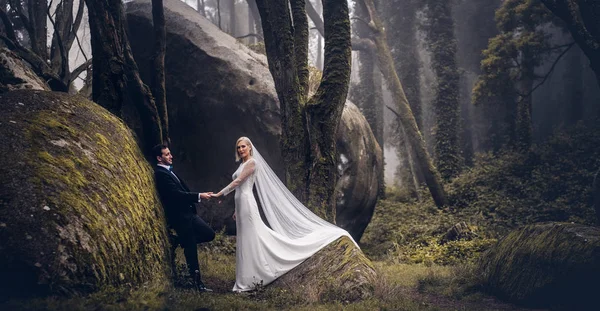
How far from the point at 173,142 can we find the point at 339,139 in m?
4.44

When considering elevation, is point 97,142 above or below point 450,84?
below

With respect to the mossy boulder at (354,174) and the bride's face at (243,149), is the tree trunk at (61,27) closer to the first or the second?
the bride's face at (243,149)

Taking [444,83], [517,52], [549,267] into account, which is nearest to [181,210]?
[549,267]

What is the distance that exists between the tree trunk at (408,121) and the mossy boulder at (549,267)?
8.43 meters

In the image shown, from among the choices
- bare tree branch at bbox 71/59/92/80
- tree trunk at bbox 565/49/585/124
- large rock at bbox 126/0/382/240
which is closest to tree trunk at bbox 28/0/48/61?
bare tree branch at bbox 71/59/92/80

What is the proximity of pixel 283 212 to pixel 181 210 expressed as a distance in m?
1.78

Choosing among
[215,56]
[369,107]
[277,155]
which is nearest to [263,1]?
[215,56]

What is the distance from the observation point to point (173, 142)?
43.7 feet

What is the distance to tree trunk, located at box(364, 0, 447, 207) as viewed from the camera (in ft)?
58.0

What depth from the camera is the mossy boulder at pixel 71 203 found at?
17.6 ft

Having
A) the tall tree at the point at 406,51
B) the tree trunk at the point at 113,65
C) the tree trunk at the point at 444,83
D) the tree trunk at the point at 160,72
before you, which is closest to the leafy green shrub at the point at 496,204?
the tree trunk at the point at 444,83

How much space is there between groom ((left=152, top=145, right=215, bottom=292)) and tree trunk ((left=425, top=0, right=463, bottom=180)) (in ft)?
45.5

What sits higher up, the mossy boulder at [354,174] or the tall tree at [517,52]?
the tall tree at [517,52]

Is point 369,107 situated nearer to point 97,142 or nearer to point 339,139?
point 339,139
